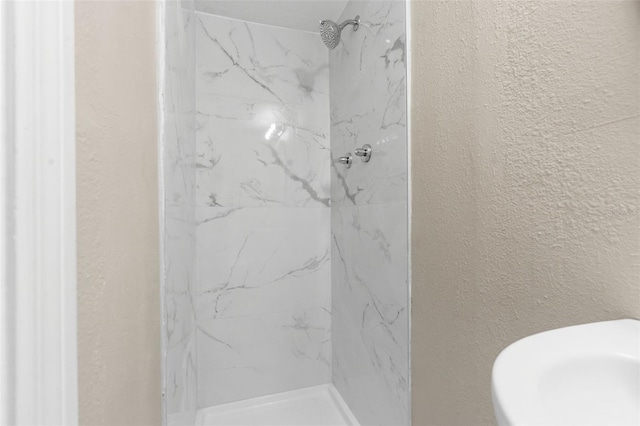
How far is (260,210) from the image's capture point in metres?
1.86

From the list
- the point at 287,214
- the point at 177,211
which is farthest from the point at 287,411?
the point at 177,211

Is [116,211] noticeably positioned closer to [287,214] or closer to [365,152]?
[365,152]

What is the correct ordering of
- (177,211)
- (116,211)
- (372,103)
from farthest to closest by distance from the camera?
1. (372,103)
2. (177,211)
3. (116,211)

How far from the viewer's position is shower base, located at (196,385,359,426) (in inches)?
68.0

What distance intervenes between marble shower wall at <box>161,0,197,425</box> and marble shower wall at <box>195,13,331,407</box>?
20 cm

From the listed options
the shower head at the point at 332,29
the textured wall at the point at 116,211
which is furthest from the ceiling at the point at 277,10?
the textured wall at the point at 116,211

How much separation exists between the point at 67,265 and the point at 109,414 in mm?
301

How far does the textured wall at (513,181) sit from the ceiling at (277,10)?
2.43 ft

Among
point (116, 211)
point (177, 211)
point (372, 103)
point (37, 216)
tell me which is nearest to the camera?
point (37, 216)

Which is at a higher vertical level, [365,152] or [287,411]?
[365,152]

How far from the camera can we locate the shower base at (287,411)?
1728 millimetres

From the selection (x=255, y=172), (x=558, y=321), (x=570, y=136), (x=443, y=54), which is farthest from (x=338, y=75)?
(x=558, y=321)

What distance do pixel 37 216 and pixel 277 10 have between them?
173 centimetres

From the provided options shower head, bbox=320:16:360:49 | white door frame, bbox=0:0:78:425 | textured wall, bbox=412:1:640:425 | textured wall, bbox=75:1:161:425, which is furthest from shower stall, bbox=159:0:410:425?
white door frame, bbox=0:0:78:425
